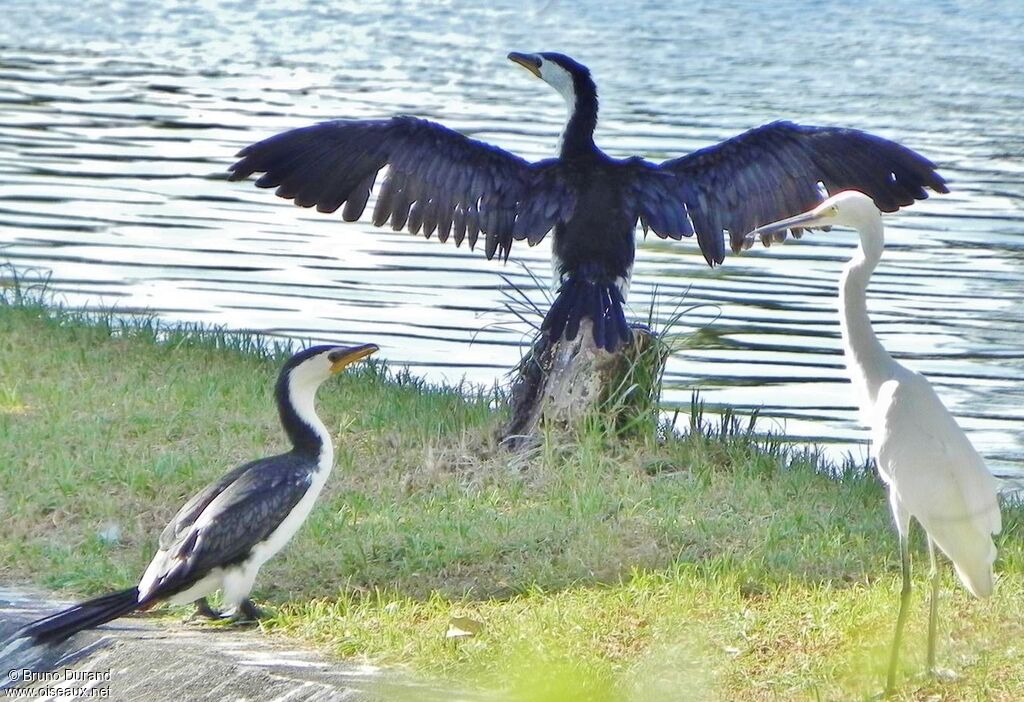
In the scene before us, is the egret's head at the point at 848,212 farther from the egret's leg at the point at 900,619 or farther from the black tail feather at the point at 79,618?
the black tail feather at the point at 79,618

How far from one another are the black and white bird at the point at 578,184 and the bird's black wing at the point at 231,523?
2025 mm

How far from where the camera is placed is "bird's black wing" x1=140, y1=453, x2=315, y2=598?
575 cm

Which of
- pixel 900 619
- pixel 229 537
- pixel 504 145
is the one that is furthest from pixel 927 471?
pixel 504 145

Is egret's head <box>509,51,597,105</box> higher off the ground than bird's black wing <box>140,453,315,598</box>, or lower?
higher

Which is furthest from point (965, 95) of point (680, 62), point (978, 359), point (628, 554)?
point (628, 554)

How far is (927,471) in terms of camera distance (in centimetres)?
542

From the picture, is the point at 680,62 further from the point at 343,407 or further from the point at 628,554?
the point at 628,554

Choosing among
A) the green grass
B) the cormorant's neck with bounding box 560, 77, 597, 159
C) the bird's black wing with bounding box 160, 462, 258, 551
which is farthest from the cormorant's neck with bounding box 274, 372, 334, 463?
the cormorant's neck with bounding box 560, 77, 597, 159

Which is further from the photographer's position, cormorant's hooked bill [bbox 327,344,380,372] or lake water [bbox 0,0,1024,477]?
lake water [bbox 0,0,1024,477]

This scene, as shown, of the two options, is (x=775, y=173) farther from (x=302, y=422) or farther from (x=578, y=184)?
(x=302, y=422)

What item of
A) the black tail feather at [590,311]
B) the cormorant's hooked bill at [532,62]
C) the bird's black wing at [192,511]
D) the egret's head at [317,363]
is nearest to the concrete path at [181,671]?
the bird's black wing at [192,511]

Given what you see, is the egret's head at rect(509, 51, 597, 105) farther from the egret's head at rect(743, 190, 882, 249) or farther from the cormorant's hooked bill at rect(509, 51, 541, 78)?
the egret's head at rect(743, 190, 882, 249)

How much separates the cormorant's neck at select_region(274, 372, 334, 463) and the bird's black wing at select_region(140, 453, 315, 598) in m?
0.16

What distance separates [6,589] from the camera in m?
6.35
